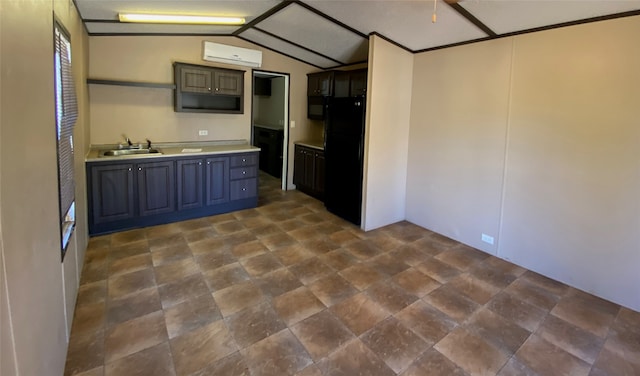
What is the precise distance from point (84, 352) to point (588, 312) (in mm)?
3782

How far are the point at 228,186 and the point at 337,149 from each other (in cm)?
168

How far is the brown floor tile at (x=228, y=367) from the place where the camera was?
2.02 meters

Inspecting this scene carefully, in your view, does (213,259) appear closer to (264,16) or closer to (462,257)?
(462,257)

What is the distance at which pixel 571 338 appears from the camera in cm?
246

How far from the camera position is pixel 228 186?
4.91 meters

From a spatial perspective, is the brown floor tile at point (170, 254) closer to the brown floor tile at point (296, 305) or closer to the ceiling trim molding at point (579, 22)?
Answer: the brown floor tile at point (296, 305)

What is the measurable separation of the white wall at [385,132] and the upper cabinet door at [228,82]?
6.77 ft

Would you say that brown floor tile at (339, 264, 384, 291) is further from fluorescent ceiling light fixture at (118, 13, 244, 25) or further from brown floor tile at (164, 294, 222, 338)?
fluorescent ceiling light fixture at (118, 13, 244, 25)

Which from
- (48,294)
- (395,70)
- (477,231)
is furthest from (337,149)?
(48,294)

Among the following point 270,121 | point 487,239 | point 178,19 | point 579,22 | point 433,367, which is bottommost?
point 433,367

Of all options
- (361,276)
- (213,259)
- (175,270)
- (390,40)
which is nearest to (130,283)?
(175,270)

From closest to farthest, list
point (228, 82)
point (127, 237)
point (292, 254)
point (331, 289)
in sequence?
point (331, 289)
point (292, 254)
point (127, 237)
point (228, 82)

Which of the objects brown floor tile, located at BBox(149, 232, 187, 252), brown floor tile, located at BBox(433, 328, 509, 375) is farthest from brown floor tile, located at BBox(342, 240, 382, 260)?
brown floor tile, located at BBox(149, 232, 187, 252)

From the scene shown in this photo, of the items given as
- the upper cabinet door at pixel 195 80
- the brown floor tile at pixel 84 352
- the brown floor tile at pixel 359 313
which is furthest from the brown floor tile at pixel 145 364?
the upper cabinet door at pixel 195 80
